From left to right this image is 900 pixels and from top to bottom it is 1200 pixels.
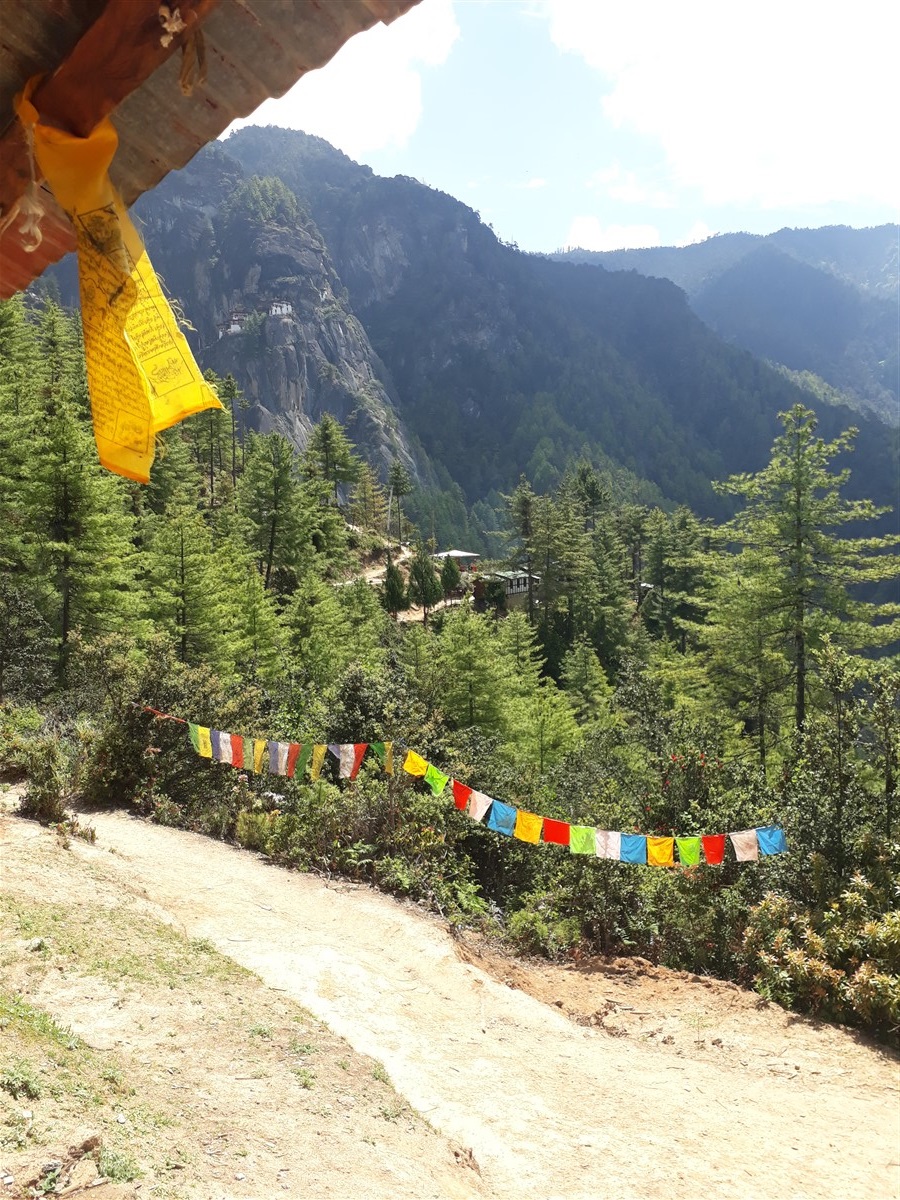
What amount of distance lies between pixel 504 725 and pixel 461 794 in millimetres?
11489

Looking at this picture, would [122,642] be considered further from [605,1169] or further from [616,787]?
[605,1169]

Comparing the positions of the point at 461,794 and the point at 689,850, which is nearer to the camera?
the point at 689,850

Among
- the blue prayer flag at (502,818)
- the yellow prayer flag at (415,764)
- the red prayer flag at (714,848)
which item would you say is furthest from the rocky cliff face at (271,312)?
the red prayer flag at (714,848)

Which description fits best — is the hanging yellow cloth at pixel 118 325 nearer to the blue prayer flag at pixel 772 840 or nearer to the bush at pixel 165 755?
the blue prayer flag at pixel 772 840

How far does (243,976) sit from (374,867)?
11.6ft

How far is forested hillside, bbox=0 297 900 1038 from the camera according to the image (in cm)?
876

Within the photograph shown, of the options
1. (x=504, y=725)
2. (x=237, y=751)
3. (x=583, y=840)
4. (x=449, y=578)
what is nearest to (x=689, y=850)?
(x=583, y=840)

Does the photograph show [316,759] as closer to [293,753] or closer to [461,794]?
[293,753]

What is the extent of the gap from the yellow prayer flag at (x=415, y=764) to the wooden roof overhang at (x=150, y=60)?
9.38m

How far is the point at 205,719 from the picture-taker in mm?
12477

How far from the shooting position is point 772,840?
907cm

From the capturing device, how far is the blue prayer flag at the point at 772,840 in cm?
900

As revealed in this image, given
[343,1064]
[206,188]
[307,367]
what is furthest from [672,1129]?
[206,188]

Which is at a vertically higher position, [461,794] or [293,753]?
[293,753]
